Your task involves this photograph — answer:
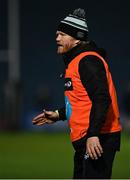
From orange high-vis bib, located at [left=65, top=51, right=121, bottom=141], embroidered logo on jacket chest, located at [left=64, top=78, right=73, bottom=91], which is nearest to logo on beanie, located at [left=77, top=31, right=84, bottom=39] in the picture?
orange high-vis bib, located at [left=65, top=51, right=121, bottom=141]

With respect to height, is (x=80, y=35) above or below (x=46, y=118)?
above

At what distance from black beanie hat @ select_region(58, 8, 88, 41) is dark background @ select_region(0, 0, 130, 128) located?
65.3ft

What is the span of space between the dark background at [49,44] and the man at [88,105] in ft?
65.8

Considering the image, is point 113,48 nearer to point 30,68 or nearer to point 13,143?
point 30,68

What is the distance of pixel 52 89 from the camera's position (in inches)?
1093

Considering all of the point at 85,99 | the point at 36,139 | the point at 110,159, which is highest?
the point at 85,99

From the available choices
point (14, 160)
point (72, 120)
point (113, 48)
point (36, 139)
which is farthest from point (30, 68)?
point (72, 120)

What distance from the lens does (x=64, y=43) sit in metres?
6.93

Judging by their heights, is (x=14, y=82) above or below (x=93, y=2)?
below

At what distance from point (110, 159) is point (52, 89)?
21.1 metres

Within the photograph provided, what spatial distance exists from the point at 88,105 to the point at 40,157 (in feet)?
31.4

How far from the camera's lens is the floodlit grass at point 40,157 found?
1291 centimetres

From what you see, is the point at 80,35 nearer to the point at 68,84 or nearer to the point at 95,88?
the point at 68,84

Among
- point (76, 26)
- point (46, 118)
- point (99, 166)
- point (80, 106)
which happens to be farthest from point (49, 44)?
point (99, 166)
